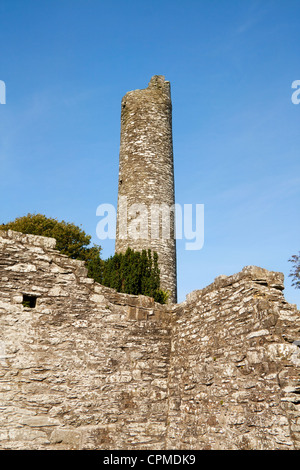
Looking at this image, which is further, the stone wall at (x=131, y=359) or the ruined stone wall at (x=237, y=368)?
the stone wall at (x=131, y=359)

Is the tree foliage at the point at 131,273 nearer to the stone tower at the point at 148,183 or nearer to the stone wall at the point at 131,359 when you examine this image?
the stone tower at the point at 148,183

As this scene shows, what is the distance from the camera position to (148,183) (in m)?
17.7

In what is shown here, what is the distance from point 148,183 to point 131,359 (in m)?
10.8

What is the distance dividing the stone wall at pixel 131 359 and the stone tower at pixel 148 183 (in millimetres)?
8619

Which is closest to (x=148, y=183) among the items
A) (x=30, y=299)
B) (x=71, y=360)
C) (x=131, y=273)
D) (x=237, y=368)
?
(x=131, y=273)

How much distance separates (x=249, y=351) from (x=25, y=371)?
3.57m

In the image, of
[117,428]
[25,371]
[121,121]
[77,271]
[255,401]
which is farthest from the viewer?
[121,121]

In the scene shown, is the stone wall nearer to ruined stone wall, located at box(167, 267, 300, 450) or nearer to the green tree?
ruined stone wall, located at box(167, 267, 300, 450)

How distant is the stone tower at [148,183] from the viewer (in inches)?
677

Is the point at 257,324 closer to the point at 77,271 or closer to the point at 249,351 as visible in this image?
the point at 249,351

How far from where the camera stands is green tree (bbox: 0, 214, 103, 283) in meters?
23.2

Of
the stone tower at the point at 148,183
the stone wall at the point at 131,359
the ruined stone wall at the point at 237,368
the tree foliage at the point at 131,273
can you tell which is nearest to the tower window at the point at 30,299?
the stone wall at the point at 131,359

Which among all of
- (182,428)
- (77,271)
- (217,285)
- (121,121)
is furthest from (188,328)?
(121,121)

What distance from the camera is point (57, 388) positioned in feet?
22.9
